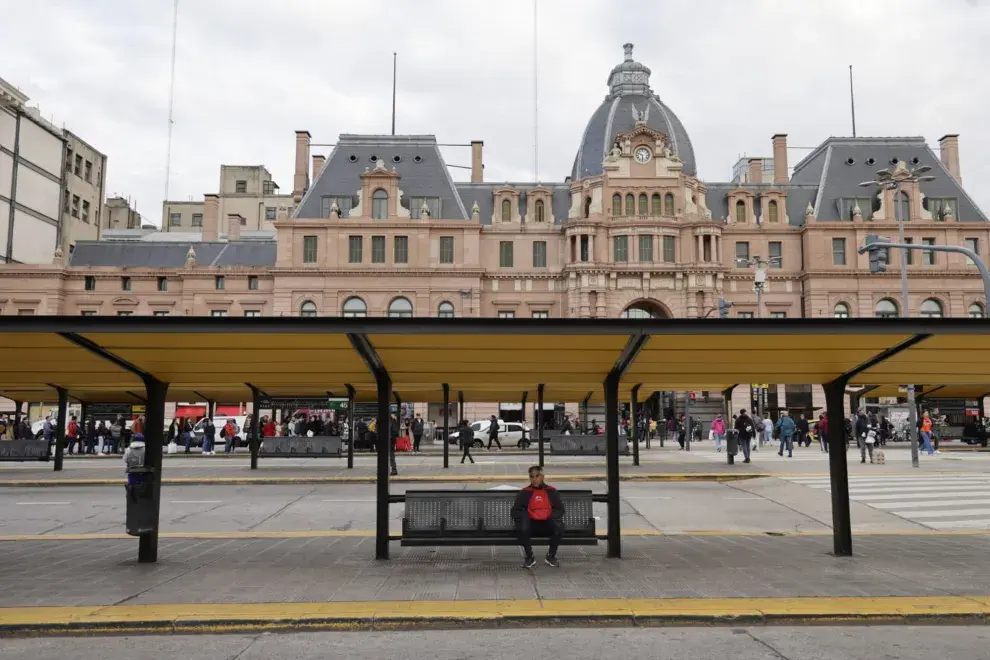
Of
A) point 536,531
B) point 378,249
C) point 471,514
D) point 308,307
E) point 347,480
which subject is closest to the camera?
point 536,531

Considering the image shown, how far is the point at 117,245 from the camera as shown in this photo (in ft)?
216

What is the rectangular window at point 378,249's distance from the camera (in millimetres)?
61688

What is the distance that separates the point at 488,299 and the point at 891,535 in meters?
50.3

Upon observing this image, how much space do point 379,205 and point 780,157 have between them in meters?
35.2

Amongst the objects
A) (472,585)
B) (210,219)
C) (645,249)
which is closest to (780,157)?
A: (645,249)

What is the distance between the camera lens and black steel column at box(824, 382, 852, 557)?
11.1 meters

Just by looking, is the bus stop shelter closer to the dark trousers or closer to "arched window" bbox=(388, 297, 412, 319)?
the dark trousers

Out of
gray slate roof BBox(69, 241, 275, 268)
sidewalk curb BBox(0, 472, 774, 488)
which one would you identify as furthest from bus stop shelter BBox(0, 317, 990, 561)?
gray slate roof BBox(69, 241, 275, 268)

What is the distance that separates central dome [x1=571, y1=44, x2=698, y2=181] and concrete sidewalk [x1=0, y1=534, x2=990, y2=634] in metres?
55.4

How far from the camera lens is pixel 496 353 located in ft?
35.3

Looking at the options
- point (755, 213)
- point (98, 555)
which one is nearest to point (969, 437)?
point (755, 213)

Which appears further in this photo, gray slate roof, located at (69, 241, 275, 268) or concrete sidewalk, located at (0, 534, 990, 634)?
gray slate roof, located at (69, 241, 275, 268)

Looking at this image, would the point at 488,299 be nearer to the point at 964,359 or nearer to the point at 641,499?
the point at 641,499

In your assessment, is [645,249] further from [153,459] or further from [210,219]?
[153,459]
